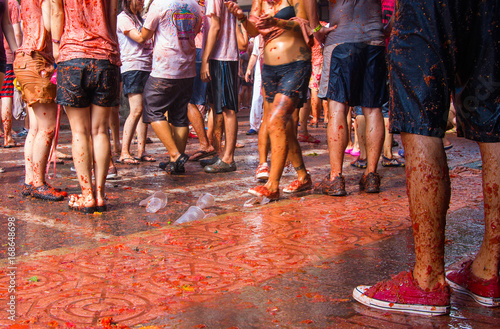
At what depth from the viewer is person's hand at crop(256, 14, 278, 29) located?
445cm

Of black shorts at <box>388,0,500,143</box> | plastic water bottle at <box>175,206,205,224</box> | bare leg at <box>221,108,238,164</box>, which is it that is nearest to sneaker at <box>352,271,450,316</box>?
black shorts at <box>388,0,500,143</box>

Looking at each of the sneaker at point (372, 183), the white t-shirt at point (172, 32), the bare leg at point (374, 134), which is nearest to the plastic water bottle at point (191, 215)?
the sneaker at point (372, 183)

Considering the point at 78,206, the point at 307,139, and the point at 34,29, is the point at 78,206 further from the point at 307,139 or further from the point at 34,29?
the point at 307,139

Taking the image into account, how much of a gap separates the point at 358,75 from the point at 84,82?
8.02ft

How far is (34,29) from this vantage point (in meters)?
4.76

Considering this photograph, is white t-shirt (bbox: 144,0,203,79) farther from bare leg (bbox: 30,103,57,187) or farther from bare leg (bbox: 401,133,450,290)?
bare leg (bbox: 401,133,450,290)

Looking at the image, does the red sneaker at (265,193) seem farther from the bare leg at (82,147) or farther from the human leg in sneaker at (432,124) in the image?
the human leg in sneaker at (432,124)

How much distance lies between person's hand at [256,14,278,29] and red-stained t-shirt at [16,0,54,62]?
1.97 meters

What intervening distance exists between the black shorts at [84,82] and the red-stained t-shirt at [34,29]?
0.64 meters

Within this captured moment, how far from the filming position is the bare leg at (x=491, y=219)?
7.64 ft

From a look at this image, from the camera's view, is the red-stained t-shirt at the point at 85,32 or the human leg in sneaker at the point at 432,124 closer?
the human leg in sneaker at the point at 432,124

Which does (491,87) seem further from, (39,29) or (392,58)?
(39,29)

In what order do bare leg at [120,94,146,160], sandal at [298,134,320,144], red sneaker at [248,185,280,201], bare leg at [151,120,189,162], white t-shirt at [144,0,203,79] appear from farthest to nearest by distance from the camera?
sandal at [298,134,320,144], bare leg at [120,94,146,160], bare leg at [151,120,189,162], white t-shirt at [144,0,203,79], red sneaker at [248,185,280,201]

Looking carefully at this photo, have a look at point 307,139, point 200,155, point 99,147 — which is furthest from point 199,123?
point 99,147
